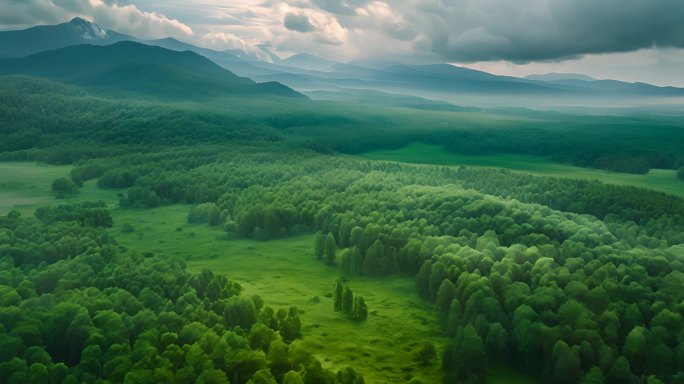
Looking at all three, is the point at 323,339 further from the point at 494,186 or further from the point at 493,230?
the point at 494,186

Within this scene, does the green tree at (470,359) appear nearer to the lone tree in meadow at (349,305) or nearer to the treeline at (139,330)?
the treeline at (139,330)

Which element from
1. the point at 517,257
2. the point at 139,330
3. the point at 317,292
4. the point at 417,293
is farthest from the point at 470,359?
the point at 139,330

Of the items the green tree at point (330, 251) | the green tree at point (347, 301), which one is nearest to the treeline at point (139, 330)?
the green tree at point (347, 301)

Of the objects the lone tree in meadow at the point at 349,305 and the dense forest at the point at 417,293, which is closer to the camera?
the dense forest at the point at 417,293

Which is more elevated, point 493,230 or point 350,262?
point 493,230

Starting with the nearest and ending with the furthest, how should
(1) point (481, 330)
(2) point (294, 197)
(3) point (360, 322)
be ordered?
(1) point (481, 330) < (3) point (360, 322) < (2) point (294, 197)

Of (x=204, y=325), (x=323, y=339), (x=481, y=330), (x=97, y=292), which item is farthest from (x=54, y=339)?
(x=481, y=330)

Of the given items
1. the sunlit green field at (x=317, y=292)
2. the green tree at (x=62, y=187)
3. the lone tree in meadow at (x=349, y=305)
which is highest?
the green tree at (x=62, y=187)

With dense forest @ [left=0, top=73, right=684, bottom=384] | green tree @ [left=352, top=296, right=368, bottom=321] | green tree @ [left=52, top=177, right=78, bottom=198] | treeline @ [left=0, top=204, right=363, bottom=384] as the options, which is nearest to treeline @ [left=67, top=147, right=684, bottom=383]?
dense forest @ [left=0, top=73, right=684, bottom=384]
